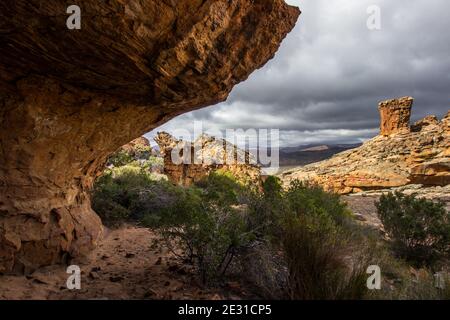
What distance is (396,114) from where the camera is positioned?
→ 34.2m

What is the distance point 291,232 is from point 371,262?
3.18ft

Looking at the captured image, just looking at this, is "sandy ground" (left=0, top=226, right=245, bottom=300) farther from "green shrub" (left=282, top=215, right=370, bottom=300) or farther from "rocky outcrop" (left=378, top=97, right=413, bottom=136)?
"rocky outcrop" (left=378, top=97, right=413, bottom=136)

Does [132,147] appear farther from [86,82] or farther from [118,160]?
[86,82]

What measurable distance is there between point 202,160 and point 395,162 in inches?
717

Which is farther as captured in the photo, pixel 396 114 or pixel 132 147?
pixel 396 114

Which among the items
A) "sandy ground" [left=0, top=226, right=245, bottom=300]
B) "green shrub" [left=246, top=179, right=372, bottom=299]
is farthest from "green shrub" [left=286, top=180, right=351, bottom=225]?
Answer: "sandy ground" [left=0, top=226, right=245, bottom=300]

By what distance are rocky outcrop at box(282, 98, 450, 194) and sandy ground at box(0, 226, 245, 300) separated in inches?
784

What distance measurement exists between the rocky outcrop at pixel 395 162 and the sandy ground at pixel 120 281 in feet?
65.3

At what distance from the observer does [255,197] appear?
7102 millimetres

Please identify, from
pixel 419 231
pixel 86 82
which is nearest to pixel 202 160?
pixel 419 231

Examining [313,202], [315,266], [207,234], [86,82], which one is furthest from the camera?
[313,202]

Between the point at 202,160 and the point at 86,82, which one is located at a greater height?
the point at 202,160

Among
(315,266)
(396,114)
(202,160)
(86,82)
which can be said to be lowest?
(315,266)

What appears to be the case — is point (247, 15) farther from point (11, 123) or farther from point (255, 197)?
point (255, 197)
